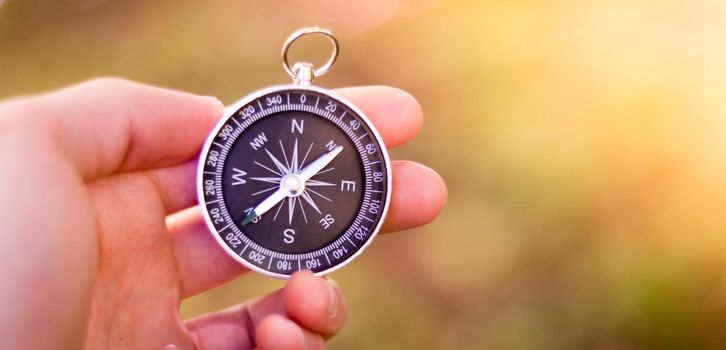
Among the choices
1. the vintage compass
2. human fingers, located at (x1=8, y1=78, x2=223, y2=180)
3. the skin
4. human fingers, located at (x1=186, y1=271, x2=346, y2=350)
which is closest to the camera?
the skin

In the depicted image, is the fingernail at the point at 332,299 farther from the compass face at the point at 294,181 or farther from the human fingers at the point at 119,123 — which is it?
the human fingers at the point at 119,123

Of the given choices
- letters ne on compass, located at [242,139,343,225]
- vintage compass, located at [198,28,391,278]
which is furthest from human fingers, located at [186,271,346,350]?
letters ne on compass, located at [242,139,343,225]

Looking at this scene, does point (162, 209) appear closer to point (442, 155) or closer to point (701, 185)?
point (442, 155)

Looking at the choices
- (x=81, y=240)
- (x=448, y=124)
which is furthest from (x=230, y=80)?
(x=81, y=240)

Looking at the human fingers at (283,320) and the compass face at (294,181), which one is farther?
the compass face at (294,181)

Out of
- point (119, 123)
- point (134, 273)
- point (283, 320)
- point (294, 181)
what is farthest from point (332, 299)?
point (119, 123)

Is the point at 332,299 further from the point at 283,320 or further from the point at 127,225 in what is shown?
the point at 127,225

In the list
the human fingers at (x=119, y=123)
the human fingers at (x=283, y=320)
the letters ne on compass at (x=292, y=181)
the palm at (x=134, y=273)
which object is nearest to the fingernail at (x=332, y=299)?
the human fingers at (x=283, y=320)

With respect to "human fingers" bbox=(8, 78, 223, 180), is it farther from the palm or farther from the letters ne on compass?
the letters ne on compass
